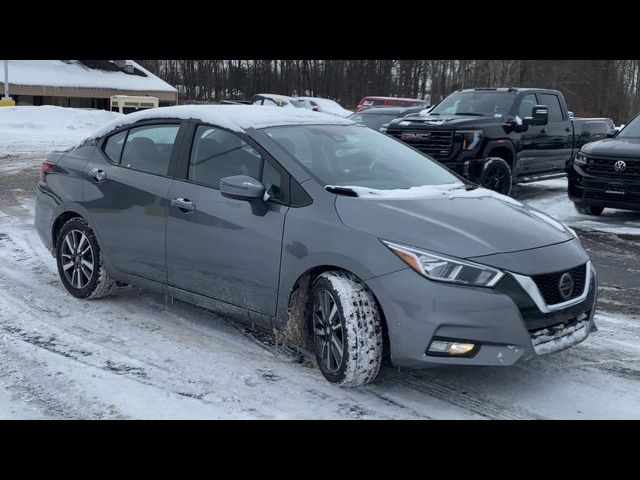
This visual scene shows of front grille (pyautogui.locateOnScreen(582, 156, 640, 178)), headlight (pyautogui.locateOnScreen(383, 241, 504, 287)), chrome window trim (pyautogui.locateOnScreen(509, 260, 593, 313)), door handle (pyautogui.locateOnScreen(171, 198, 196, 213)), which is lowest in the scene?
chrome window trim (pyautogui.locateOnScreen(509, 260, 593, 313))

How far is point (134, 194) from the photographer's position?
17.8ft

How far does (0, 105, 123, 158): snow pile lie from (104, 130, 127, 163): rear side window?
13864mm

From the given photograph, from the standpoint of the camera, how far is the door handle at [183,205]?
4.99m

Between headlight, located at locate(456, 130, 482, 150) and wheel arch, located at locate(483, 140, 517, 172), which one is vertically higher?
headlight, located at locate(456, 130, 482, 150)

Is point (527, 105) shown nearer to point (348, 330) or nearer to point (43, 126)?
point (348, 330)

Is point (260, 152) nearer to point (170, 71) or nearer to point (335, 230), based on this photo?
point (335, 230)

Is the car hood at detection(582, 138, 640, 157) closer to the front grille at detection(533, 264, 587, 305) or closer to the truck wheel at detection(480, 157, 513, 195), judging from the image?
the truck wheel at detection(480, 157, 513, 195)

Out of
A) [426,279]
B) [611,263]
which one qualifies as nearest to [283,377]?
[426,279]

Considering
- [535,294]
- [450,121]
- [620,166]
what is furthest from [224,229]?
[450,121]

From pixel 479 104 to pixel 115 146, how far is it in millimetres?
7995

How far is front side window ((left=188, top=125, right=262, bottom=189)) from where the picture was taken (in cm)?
488

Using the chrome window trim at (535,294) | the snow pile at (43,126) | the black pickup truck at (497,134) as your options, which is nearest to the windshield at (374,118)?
the black pickup truck at (497,134)

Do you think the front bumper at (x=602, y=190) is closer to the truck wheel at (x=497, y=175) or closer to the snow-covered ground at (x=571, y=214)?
the snow-covered ground at (x=571, y=214)

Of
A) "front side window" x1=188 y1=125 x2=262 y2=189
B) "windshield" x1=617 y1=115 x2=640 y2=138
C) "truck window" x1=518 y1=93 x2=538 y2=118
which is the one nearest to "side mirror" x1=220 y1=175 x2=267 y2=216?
"front side window" x1=188 y1=125 x2=262 y2=189
